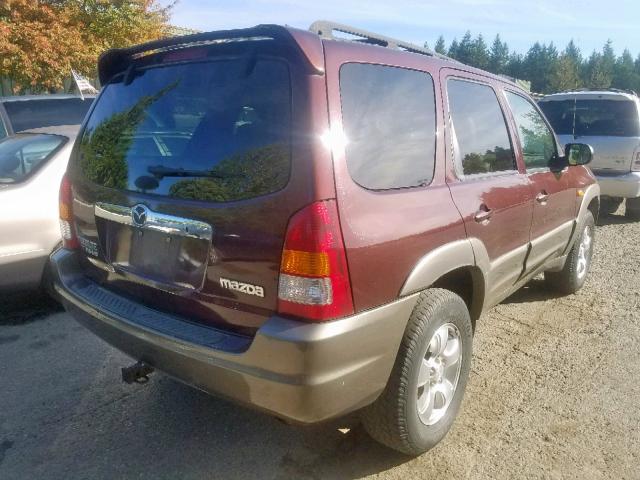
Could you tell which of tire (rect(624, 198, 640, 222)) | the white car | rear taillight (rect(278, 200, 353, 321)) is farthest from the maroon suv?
tire (rect(624, 198, 640, 222))

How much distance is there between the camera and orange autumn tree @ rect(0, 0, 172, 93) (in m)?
11.3

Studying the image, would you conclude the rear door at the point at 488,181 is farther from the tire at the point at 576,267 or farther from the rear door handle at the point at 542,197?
the tire at the point at 576,267

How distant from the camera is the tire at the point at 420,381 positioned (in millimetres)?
2367

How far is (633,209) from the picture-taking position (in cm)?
842

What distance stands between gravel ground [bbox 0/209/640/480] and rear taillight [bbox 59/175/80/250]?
0.93 m

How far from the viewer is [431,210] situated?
2461 mm

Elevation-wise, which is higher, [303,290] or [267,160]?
[267,160]

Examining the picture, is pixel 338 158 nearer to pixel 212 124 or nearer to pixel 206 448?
pixel 212 124

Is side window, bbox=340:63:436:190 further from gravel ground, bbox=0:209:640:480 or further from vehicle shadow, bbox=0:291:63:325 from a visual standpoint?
vehicle shadow, bbox=0:291:63:325

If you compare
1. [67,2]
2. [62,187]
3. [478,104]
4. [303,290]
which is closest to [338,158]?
[303,290]

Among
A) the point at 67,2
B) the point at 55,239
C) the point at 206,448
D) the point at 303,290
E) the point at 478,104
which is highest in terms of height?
the point at 67,2

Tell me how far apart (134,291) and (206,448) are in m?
0.87

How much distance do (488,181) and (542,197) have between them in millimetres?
881

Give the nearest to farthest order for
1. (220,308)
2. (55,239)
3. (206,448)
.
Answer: (220,308) → (206,448) → (55,239)
